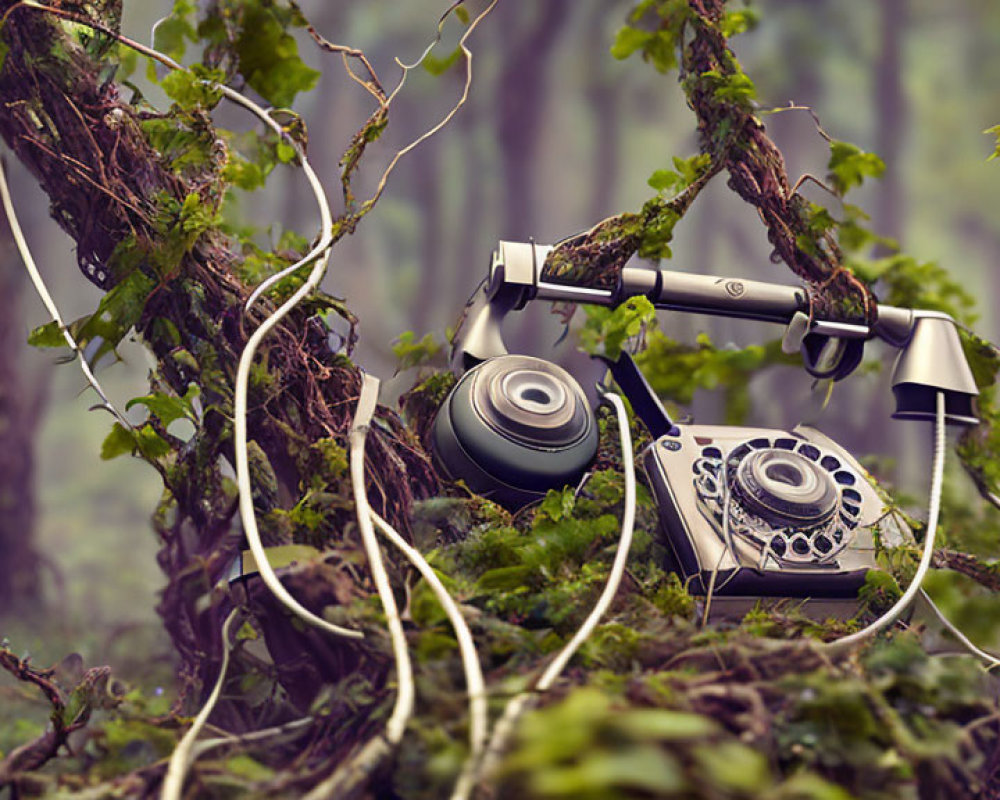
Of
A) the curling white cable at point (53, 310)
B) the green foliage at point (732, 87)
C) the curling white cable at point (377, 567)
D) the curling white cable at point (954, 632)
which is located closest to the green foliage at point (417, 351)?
the curling white cable at point (377, 567)

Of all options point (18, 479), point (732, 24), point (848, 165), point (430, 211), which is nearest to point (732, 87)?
point (732, 24)

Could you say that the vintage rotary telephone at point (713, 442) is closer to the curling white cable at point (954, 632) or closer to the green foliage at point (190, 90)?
the curling white cable at point (954, 632)

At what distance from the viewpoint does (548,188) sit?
1.53 m

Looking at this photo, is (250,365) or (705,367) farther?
(705,367)

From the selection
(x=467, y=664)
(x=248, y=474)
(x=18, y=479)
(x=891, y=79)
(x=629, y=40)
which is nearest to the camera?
(x=467, y=664)

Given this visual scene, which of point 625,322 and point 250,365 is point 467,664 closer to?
point 250,365

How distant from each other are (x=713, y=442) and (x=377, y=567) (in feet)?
1.21

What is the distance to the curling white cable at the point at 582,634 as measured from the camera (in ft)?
1.08

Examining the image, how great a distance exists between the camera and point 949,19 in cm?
175

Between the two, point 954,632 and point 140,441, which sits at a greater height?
point 140,441

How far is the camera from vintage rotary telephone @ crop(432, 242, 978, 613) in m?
0.63

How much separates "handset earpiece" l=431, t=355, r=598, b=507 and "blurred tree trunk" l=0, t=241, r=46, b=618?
1483 mm

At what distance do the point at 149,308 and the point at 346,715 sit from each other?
1.23 feet

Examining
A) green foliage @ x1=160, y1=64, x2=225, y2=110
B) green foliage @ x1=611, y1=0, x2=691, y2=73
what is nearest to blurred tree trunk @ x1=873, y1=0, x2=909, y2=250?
green foliage @ x1=611, y1=0, x2=691, y2=73
